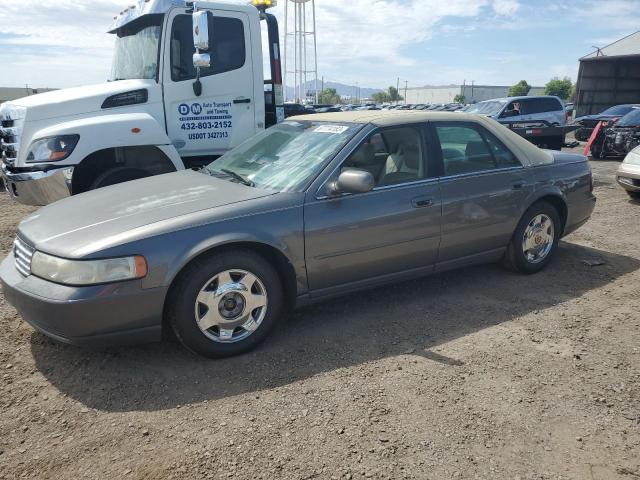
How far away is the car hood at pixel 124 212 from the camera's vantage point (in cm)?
307

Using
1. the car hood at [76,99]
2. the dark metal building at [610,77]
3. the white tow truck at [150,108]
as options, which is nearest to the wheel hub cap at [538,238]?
the white tow truck at [150,108]

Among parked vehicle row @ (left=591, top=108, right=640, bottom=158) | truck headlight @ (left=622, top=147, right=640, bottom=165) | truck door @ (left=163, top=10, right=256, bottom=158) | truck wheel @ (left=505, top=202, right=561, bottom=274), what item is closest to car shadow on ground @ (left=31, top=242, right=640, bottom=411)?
truck wheel @ (left=505, top=202, right=561, bottom=274)

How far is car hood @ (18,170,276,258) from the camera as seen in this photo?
3068 mm

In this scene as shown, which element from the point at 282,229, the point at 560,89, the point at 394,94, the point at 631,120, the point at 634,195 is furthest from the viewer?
the point at 394,94

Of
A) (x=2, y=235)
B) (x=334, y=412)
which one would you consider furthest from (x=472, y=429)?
(x=2, y=235)

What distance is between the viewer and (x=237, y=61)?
241 inches

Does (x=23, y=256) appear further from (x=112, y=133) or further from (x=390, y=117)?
(x=390, y=117)

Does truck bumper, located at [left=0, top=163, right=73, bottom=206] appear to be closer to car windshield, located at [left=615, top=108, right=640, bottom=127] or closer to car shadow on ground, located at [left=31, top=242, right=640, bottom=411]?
car shadow on ground, located at [left=31, top=242, right=640, bottom=411]

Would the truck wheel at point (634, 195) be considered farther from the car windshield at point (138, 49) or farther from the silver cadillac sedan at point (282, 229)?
the car windshield at point (138, 49)

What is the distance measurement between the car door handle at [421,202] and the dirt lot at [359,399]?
0.84 metres

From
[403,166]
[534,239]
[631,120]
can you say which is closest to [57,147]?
[403,166]

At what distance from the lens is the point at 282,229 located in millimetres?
3416

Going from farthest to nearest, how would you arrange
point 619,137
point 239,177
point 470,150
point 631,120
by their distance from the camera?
point 619,137, point 631,120, point 470,150, point 239,177

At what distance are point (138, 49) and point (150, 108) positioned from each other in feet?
2.89
